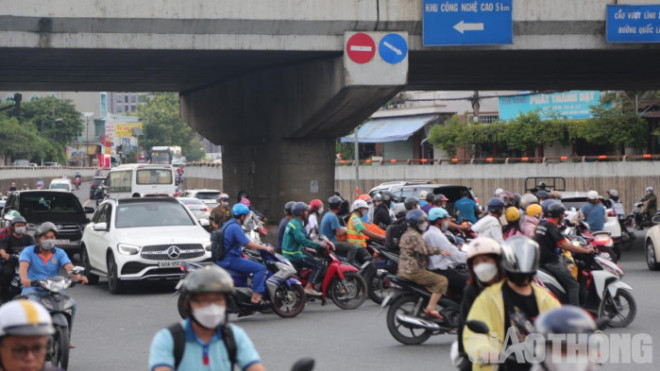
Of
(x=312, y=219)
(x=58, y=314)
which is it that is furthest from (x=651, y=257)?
(x=58, y=314)

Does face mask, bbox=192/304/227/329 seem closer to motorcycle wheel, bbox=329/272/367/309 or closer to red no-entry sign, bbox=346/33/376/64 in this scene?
motorcycle wheel, bbox=329/272/367/309

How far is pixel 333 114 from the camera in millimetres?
27484

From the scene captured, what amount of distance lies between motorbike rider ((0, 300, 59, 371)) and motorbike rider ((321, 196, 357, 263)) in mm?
12458

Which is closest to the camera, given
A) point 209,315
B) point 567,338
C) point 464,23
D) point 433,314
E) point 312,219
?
point 567,338

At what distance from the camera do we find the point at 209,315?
4969 millimetres

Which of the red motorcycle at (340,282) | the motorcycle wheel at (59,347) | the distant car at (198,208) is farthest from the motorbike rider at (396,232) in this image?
the distant car at (198,208)

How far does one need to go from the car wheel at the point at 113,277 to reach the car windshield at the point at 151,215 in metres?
0.78

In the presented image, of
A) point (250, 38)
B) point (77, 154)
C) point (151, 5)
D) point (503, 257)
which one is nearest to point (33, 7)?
point (151, 5)

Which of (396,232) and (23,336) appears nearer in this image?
(23,336)

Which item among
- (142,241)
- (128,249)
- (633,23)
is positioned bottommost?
(128,249)

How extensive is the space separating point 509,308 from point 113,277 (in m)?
13.6

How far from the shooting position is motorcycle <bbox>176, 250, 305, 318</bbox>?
14539mm

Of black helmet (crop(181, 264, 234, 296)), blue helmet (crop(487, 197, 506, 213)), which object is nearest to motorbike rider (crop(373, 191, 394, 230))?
blue helmet (crop(487, 197, 506, 213))

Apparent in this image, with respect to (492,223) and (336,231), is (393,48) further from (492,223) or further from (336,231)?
(492,223)
